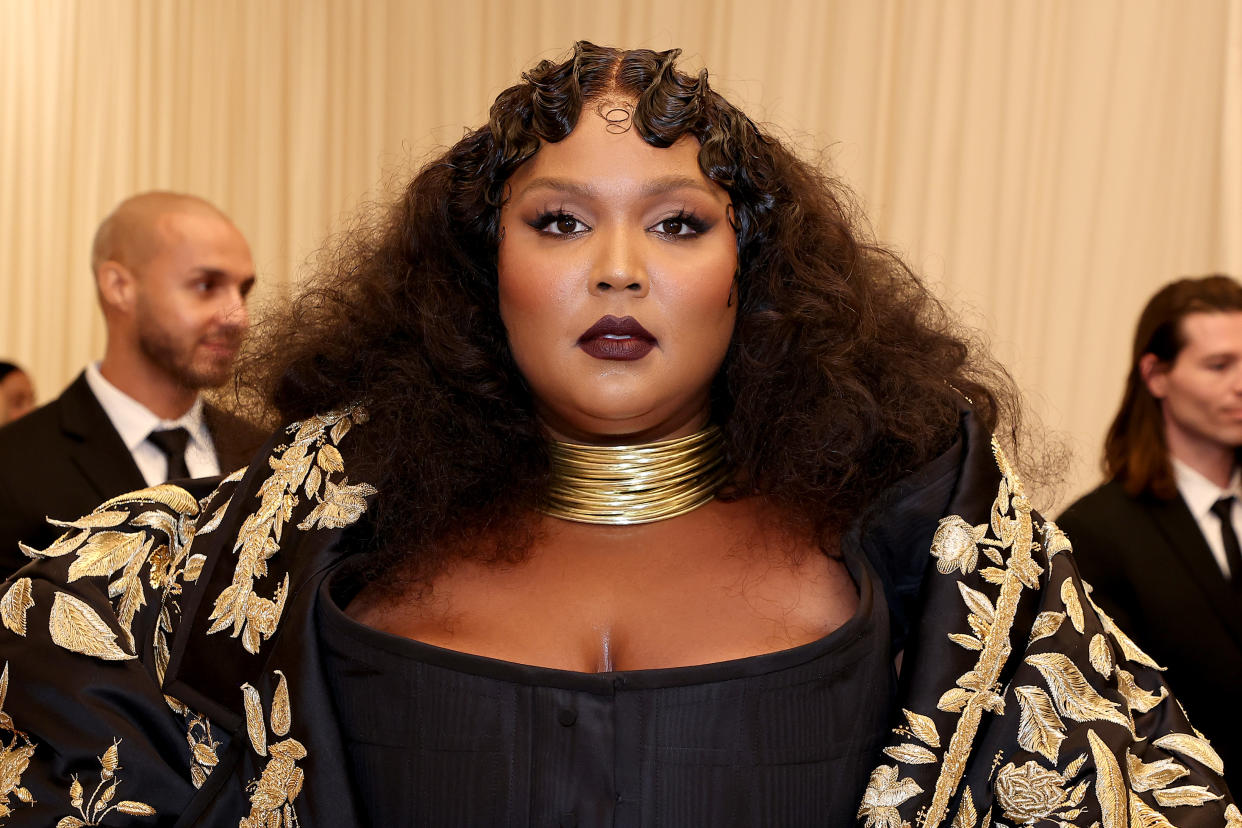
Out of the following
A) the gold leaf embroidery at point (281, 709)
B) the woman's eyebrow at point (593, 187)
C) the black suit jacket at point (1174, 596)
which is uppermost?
the woman's eyebrow at point (593, 187)

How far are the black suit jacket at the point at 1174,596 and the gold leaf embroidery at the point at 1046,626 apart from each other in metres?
1.55

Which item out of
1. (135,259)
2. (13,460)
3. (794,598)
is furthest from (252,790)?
(135,259)

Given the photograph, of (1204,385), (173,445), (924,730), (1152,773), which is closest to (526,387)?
(924,730)

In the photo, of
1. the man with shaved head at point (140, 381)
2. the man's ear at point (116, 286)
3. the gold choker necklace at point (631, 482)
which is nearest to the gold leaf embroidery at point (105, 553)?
the gold choker necklace at point (631, 482)

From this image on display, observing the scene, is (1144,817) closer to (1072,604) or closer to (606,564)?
(1072,604)

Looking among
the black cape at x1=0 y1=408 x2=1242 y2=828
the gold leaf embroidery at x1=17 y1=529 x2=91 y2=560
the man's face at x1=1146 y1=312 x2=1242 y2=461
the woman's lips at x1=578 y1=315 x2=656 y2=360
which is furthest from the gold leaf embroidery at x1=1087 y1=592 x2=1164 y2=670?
the man's face at x1=1146 y1=312 x2=1242 y2=461

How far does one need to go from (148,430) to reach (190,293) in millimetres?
425

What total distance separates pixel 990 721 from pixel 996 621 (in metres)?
0.12

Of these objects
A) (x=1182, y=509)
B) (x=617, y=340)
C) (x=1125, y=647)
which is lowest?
(x=1182, y=509)

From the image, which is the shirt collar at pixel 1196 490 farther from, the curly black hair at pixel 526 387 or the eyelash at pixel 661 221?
the eyelash at pixel 661 221

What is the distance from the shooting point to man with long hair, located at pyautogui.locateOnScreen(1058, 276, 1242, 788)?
298 cm

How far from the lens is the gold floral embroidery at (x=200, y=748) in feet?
5.46

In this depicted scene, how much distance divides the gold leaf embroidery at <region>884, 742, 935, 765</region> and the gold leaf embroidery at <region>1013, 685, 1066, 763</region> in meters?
0.12

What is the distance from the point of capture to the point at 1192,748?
1640mm
